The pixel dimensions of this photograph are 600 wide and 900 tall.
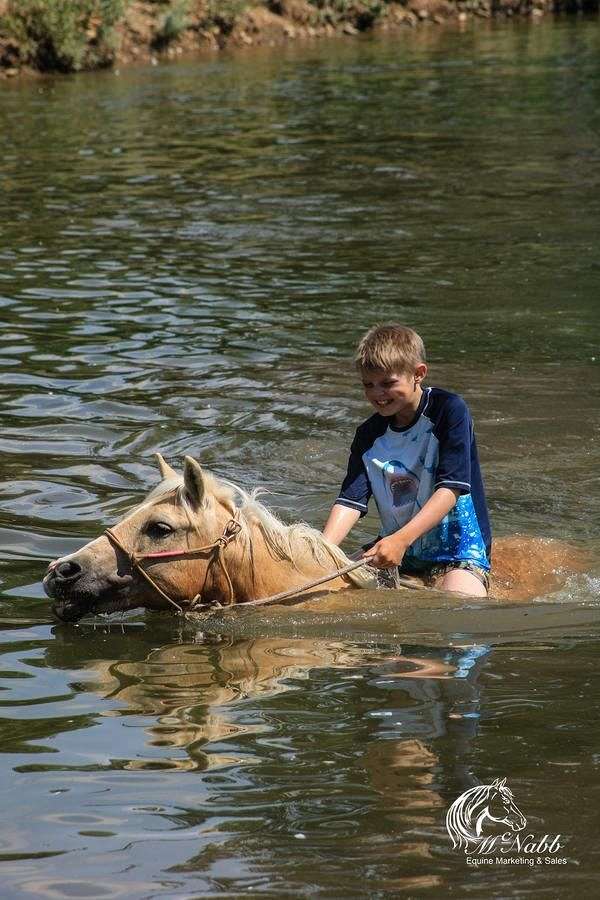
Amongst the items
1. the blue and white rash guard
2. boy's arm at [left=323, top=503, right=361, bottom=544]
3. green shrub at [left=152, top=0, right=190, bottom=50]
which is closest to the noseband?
boy's arm at [left=323, top=503, right=361, bottom=544]

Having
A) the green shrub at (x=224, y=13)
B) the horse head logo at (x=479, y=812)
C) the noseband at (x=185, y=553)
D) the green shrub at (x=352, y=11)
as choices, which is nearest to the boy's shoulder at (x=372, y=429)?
the noseband at (x=185, y=553)

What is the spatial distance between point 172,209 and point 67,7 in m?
24.8

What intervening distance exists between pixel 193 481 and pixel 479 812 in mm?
2549

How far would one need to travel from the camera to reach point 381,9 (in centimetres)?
5934

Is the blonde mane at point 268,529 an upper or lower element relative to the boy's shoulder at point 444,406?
lower

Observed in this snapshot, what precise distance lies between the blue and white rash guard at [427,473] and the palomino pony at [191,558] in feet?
2.03

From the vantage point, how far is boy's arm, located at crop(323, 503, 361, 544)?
308 inches

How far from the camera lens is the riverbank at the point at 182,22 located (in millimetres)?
43969

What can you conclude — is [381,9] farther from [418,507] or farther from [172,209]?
[418,507]

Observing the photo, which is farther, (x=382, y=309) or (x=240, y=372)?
(x=382, y=309)

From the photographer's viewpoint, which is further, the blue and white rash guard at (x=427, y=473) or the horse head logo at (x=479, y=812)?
the blue and white rash guard at (x=427, y=473)

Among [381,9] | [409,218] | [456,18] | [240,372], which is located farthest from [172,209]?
[456,18]

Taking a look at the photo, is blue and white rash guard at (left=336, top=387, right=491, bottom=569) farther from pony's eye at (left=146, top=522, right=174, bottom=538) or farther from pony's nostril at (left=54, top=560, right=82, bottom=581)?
pony's nostril at (left=54, top=560, right=82, bottom=581)

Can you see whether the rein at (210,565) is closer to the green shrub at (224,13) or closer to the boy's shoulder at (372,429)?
the boy's shoulder at (372,429)
